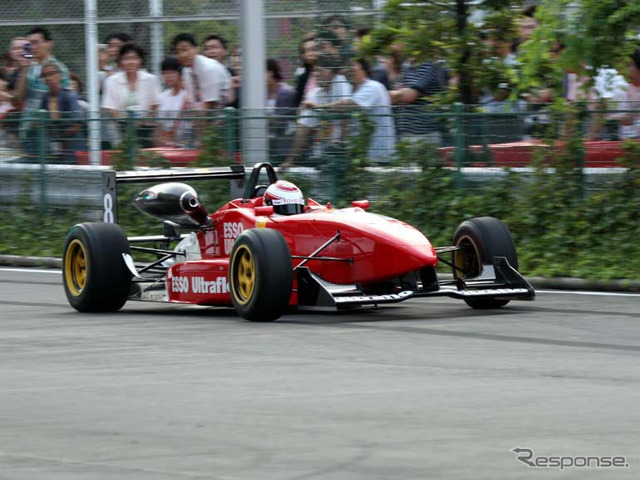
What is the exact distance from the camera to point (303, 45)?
653 inches

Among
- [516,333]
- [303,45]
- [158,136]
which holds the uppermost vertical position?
[303,45]

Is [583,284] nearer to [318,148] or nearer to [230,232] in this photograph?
[230,232]

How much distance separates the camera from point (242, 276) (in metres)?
10.4

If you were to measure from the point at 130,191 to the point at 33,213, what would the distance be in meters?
1.36

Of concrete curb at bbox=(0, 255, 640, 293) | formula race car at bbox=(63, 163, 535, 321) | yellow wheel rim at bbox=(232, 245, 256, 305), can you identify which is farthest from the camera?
concrete curb at bbox=(0, 255, 640, 293)

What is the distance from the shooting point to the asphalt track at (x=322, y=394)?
18.6ft

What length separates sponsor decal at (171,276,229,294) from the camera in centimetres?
1082

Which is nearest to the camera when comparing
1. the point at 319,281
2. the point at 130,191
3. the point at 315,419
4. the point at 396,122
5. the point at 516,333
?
the point at 315,419

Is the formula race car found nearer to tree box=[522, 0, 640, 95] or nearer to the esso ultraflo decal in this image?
the esso ultraflo decal

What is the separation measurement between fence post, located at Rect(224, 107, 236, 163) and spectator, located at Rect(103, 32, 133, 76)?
196 cm

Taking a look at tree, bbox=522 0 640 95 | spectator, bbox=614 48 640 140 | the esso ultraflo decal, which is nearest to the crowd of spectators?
spectator, bbox=614 48 640 140

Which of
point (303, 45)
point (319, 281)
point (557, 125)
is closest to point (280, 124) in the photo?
point (303, 45)

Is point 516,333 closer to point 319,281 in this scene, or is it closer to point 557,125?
point 319,281

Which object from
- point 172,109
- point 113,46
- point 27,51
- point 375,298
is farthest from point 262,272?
point 27,51
